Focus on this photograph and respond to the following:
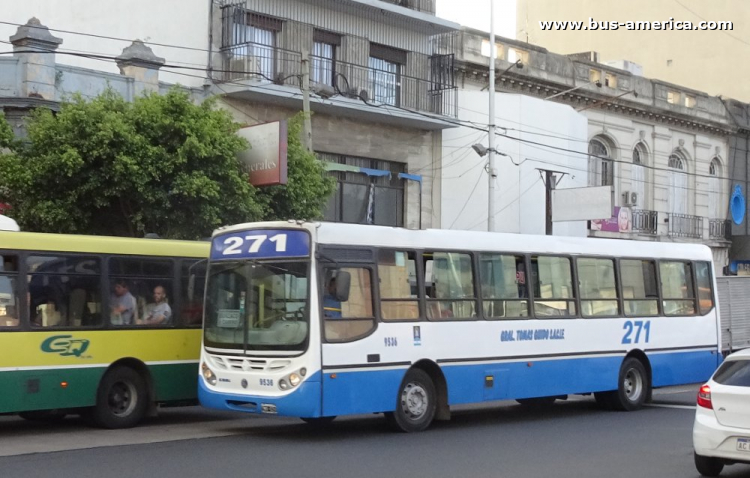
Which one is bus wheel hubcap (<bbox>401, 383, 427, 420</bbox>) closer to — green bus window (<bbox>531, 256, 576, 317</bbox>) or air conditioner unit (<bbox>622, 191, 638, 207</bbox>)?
green bus window (<bbox>531, 256, 576, 317</bbox>)

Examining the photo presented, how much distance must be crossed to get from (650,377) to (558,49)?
36.6 meters

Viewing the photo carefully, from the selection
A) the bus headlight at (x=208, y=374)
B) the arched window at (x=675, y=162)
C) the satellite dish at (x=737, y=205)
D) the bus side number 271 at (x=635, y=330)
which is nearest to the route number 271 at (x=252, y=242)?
the bus headlight at (x=208, y=374)

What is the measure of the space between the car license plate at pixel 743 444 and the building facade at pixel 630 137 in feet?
Result: 74.0

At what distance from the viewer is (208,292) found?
48.2ft

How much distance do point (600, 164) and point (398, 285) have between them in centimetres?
2621

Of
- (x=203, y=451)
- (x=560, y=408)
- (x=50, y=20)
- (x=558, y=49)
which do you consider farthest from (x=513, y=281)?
(x=558, y=49)

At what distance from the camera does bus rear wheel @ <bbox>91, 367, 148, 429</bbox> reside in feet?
48.2

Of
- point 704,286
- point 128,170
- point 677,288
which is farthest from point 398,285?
point 128,170

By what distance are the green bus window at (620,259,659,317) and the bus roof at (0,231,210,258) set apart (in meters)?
7.03

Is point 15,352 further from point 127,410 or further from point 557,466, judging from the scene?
point 557,466

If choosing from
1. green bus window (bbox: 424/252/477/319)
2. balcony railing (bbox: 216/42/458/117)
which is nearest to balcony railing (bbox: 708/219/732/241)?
balcony railing (bbox: 216/42/458/117)

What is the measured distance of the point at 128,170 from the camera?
20.5 m

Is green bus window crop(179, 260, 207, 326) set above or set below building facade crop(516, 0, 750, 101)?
below

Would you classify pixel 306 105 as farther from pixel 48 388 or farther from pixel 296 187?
pixel 48 388
